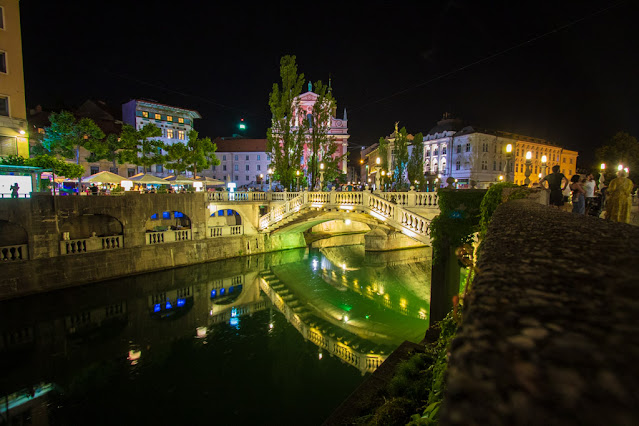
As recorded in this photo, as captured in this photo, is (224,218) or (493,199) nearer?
(493,199)

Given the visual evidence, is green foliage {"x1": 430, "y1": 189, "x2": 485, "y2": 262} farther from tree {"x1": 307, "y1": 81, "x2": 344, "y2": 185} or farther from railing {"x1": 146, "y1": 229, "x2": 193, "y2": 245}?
railing {"x1": 146, "y1": 229, "x2": 193, "y2": 245}

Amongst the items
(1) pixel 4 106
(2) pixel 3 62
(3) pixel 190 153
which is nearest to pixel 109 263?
(1) pixel 4 106

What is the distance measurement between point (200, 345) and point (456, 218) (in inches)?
424

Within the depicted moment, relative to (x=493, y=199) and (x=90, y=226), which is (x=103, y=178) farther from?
(x=493, y=199)

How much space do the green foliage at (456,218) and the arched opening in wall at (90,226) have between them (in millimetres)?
18008

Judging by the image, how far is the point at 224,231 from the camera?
975 inches

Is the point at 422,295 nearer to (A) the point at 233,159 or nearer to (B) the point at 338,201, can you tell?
(B) the point at 338,201

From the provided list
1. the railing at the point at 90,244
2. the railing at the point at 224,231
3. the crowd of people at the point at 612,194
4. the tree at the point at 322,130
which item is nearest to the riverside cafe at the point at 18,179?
the railing at the point at 90,244

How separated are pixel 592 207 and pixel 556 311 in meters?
13.9

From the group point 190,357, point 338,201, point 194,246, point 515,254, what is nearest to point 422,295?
point 338,201

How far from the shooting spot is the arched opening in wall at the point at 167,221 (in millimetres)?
24197

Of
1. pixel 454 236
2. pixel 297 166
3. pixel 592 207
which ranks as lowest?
pixel 454 236

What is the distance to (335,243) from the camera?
108ft

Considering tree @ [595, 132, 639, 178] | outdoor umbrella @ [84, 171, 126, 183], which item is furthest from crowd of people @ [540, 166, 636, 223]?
tree @ [595, 132, 639, 178]
